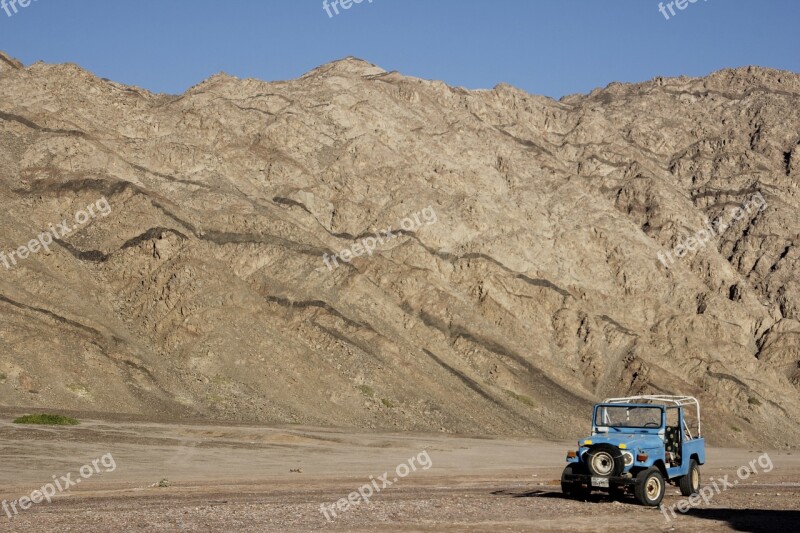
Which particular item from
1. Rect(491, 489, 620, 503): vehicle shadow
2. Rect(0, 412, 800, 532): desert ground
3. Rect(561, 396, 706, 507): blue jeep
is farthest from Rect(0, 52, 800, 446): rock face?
Rect(561, 396, 706, 507): blue jeep

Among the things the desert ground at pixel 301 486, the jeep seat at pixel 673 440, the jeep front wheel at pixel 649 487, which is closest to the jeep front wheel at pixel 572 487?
the desert ground at pixel 301 486

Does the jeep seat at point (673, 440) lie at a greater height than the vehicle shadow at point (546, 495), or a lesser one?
greater

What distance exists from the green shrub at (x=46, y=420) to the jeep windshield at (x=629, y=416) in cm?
3211

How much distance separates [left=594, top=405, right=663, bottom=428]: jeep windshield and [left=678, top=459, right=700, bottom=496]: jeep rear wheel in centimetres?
221

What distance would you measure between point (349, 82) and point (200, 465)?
8757cm

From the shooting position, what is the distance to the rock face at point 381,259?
63.5 m

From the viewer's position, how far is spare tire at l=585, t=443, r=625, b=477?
19.9 m

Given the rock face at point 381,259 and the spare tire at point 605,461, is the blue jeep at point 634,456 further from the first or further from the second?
the rock face at point 381,259

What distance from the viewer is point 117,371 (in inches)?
2292

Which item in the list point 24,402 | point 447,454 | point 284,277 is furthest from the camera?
point 284,277

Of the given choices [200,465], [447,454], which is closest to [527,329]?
[447,454]

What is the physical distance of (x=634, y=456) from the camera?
2017 cm

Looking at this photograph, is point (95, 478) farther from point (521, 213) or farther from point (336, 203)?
point (521, 213)

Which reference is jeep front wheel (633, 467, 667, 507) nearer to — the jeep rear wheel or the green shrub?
the jeep rear wheel
